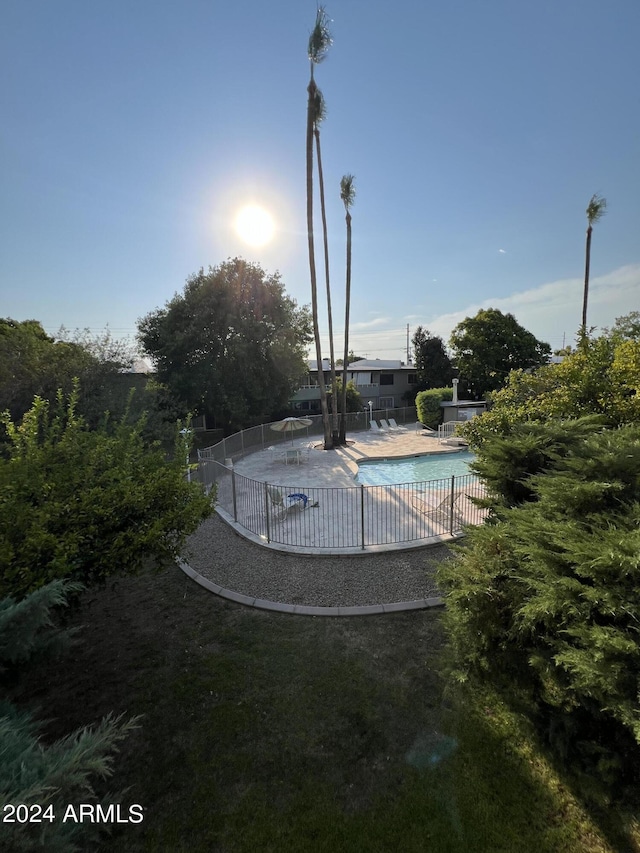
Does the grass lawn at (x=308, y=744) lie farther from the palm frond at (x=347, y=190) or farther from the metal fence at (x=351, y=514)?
the palm frond at (x=347, y=190)

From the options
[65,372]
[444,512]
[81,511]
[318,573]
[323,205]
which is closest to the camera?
[81,511]

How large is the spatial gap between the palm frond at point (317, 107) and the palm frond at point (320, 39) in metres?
0.95

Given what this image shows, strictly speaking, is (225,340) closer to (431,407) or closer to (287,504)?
(287,504)

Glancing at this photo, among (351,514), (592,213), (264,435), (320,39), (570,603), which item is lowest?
(351,514)

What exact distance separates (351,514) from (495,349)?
26.2 metres

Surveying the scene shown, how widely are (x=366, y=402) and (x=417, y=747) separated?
1187 inches

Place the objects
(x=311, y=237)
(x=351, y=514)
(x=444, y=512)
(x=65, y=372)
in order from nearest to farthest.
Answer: (x=444, y=512)
(x=351, y=514)
(x=65, y=372)
(x=311, y=237)

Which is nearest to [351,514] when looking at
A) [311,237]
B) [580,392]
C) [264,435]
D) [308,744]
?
[580,392]

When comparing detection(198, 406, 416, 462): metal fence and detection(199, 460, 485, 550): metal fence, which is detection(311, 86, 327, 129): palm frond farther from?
detection(199, 460, 485, 550): metal fence

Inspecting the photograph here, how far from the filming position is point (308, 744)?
377 cm

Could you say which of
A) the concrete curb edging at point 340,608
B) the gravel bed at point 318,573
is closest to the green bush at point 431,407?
the gravel bed at point 318,573

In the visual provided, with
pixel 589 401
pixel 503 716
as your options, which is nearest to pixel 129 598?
pixel 503 716

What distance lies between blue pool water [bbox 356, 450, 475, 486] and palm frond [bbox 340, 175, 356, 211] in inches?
544

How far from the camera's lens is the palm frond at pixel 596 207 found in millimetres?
24516
